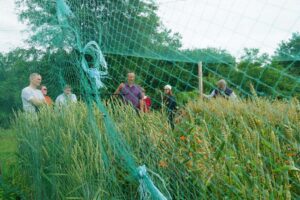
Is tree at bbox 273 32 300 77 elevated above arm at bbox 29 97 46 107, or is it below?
above

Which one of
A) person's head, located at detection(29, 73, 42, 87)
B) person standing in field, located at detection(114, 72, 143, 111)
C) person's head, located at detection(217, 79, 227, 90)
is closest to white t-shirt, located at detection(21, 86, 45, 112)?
person's head, located at detection(29, 73, 42, 87)

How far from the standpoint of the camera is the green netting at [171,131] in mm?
1977

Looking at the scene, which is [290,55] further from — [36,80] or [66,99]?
[36,80]

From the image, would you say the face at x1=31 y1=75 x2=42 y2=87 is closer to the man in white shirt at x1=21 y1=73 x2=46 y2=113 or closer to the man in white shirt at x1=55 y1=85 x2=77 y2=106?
the man in white shirt at x1=21 y1=73 x2=46 y2=113

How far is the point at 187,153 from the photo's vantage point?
2.59 meters

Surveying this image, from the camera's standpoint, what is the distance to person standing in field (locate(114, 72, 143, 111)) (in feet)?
11.5

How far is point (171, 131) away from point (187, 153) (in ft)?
0.81

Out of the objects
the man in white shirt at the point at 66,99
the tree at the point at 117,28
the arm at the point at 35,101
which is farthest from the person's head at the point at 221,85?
the arm at the point at 35,101

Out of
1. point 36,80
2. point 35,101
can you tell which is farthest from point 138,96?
point 36,80

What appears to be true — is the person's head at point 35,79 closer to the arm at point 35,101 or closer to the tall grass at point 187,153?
the arm at point 35,101

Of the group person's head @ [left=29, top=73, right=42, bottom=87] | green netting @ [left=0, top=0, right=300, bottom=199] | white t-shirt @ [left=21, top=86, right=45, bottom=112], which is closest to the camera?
green netting @ [left=0, top=0, right=300, bottom=199]

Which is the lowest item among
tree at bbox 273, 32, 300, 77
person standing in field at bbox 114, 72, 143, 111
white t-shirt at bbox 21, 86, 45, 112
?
white t-shirt at bbox 21, 86, 45, 112

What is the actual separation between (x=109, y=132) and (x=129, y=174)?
1.22 feet

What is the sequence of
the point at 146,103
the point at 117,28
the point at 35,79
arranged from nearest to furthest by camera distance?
1. the point at 146,103
2. the point at 117,28
3. the point at 35,79
